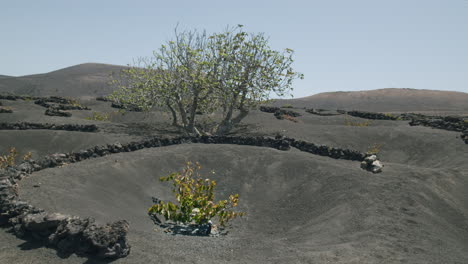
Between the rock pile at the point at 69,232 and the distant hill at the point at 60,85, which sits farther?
the distant hill at the point at 60,85

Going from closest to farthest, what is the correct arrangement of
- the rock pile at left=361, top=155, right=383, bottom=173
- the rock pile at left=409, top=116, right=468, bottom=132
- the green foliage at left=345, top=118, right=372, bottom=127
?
the rock pile at left=361, top=155, right=383, bottom=173, the rock pile at left=409, top=116, right=468, bottom=132, the green foliage at left=345, top=118, right=372, bottom=127

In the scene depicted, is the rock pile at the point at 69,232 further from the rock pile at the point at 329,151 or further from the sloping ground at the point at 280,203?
the rock pile at the point at 329,151

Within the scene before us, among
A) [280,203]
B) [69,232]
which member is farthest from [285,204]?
[69,232]

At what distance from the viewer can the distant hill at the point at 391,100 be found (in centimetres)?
7325

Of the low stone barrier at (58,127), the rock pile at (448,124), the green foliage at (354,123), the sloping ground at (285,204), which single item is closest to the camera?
the sloping ground at (285,204)

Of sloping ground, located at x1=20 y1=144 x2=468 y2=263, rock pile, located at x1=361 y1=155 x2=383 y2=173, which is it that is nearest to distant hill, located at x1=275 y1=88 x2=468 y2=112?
rock pile, located at x1=361 y1=155 x2=383 y2=173

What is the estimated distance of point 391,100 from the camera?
81.8m

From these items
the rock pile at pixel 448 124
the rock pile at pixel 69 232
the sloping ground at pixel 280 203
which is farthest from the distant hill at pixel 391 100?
the rock pile at pixel 69 232

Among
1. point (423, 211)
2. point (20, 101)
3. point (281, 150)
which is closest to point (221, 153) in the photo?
point (281, 150)

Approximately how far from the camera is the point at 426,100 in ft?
260

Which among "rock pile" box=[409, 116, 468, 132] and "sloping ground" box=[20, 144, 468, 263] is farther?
"rock pile" box=[409, 116, 468, 132]

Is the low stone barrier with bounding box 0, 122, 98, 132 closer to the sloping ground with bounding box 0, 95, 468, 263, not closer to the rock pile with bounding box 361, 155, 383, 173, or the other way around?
the sloping ground with bounding box 0, 95, 468, 263

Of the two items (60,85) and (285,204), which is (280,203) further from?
(60,85)

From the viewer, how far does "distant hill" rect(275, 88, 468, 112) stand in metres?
73.2
